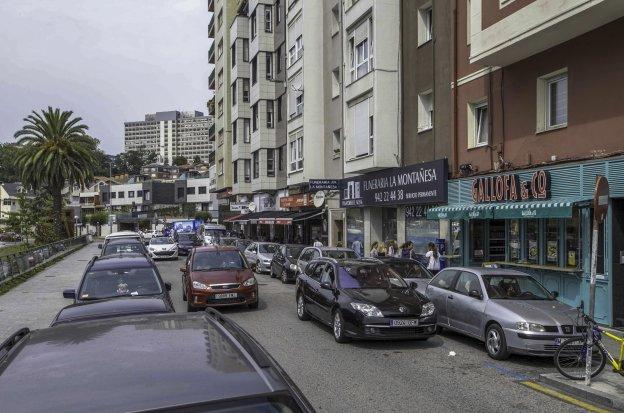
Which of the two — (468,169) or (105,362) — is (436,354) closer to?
(105,362)

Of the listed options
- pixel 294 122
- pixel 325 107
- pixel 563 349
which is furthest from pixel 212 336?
pixel 294 122

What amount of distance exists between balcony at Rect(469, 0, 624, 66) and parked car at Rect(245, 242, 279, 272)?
1397cm

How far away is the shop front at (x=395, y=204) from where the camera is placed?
2005 cm

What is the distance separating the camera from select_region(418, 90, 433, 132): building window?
21.6 meters

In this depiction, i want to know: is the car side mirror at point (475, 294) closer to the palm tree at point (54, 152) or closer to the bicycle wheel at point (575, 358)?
the bicycle wheel at point (575, 358)

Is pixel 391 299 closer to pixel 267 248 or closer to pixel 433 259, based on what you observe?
pixel 433 259

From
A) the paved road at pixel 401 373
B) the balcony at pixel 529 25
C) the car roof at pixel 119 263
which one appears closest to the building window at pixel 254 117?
the balcony at pixel 529 25

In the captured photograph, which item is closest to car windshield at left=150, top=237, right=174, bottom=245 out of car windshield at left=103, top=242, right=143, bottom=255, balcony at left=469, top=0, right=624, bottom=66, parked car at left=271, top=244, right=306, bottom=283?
car windshield at left=103, top=242, right=143, bottom=255

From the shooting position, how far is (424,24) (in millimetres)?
21969

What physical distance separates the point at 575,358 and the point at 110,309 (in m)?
6.40

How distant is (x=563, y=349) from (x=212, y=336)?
646 centimetres

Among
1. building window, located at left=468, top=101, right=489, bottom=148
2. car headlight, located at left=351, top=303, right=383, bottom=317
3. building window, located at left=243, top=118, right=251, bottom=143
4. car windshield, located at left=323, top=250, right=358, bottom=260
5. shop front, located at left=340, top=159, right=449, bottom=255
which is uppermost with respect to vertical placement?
building window, located at left=243, top=118, right=251, bottom=143

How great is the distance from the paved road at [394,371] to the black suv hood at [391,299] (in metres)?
0.68

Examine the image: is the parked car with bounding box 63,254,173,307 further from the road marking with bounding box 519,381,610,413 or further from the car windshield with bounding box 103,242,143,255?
the car windshield with bounding box 103,242,143,255
